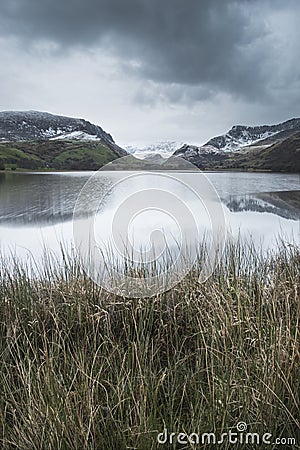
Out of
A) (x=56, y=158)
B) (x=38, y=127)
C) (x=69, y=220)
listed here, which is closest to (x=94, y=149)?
(x=56, y=158)

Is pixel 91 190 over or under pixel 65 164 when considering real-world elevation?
under

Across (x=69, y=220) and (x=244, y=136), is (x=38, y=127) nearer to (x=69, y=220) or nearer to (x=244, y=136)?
(x=244, y=136)

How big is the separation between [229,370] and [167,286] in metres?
1.49

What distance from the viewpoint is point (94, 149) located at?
254ft

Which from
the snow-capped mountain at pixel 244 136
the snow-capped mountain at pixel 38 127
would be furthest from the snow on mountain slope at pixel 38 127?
the snow-capped mountain at pixel 244 136

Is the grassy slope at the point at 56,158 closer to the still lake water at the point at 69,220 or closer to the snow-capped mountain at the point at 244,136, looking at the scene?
the still lake water at the point at 69,220

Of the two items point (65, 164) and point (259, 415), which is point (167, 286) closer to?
point (259, 415)

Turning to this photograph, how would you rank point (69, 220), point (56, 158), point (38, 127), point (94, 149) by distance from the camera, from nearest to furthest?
1. point (69, 220)
2. point (56, 158)
3. point (94, 149)
4. point (38, 127)

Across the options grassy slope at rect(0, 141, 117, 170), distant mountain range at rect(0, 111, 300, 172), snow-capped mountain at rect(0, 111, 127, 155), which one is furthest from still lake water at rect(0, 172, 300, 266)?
snow-capped mountain at rect(0, 111, 127, 155)

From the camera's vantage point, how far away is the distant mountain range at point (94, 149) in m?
55.7

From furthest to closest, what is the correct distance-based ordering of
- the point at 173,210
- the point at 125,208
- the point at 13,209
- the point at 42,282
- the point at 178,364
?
1. the point at 13,209
2. the point at 173,210
3. the point at 125,208
4. the point at 42,282
5. the point at 178,364

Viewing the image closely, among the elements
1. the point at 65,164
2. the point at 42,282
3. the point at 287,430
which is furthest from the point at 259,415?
the point at 65,164

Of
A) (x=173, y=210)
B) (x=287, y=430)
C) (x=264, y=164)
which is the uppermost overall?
(x=264, y=164)

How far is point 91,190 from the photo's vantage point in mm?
20578
